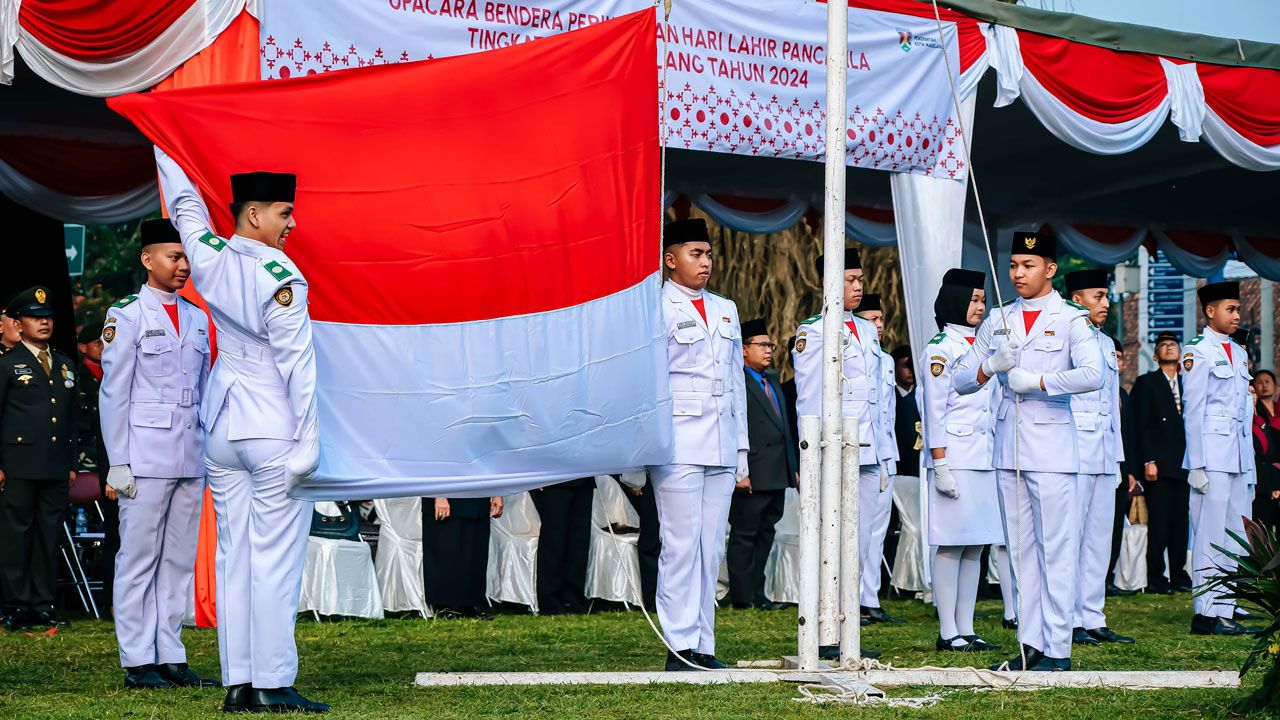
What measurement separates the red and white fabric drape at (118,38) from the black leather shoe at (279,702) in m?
4.04

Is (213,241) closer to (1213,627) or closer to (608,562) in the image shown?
(608,562)

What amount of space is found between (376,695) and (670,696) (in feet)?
3.76

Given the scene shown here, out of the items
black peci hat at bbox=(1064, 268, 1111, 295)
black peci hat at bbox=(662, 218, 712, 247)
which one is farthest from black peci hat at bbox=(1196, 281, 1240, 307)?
black peci hat at bbox=(662, 218, 712, 247)

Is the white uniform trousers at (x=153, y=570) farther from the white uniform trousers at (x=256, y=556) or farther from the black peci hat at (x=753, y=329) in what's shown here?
the black peci hat at (x=753, y=329)

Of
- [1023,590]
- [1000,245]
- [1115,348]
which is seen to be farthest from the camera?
[1000,245]

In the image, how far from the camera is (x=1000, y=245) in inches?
635

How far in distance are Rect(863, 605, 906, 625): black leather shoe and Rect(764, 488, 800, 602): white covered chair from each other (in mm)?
1035

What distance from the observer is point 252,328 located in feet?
18.2

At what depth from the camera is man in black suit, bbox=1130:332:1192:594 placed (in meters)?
12.5

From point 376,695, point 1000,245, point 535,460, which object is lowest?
point 376,695

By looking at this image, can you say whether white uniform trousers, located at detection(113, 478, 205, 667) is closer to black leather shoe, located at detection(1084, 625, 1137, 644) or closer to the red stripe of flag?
the red stripe of flag

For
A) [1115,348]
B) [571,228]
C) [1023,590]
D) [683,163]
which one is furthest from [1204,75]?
[571,228]

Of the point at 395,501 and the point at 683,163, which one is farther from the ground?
the point at 683,163

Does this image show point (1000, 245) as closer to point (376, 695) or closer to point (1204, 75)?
point (1204, 75)
